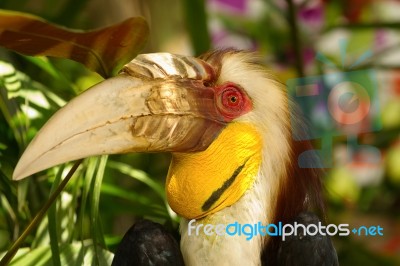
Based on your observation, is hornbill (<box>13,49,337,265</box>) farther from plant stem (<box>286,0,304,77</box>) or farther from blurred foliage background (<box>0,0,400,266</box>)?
plant stem (<box>286,0,304,77</box>)

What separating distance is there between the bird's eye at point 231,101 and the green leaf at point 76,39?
0.14 metres

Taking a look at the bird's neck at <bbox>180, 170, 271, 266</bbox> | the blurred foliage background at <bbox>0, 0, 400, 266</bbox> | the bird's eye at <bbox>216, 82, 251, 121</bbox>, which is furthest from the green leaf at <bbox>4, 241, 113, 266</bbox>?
the bird's eye at <bbox>216, 82, 251, 121</bbox>

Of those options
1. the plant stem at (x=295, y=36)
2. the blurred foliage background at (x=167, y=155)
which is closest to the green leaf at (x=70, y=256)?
the blurred foliage background at (x=167, y=155)

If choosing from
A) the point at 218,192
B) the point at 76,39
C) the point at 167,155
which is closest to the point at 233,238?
the point at 218,192

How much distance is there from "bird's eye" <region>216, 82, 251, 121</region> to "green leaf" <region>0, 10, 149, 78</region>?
5.7 inches

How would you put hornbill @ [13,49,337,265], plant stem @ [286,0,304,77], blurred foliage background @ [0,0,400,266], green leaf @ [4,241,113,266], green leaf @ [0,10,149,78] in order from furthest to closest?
plant stem @ [286,0,304,77], blurred foliage background @ [0,0,400,266], green leaf @ [4,241,113,266], hornbill @ [13,49,337,265], green leaf @ [0,10,149,78]

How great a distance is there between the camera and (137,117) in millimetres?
812

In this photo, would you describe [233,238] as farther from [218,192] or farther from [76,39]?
[76,39]

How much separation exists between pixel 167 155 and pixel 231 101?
54cm

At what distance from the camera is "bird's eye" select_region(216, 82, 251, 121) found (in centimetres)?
88

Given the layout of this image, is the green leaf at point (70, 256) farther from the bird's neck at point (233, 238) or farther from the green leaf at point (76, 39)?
the green leaf at point (76, 39)

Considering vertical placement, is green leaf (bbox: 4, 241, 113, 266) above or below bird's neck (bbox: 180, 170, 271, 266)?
below

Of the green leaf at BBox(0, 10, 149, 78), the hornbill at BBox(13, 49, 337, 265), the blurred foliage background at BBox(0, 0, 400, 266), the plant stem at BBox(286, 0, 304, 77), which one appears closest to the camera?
the green leaf at BBox(0, 10, 149, 78)

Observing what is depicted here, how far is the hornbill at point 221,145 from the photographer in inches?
32.1
